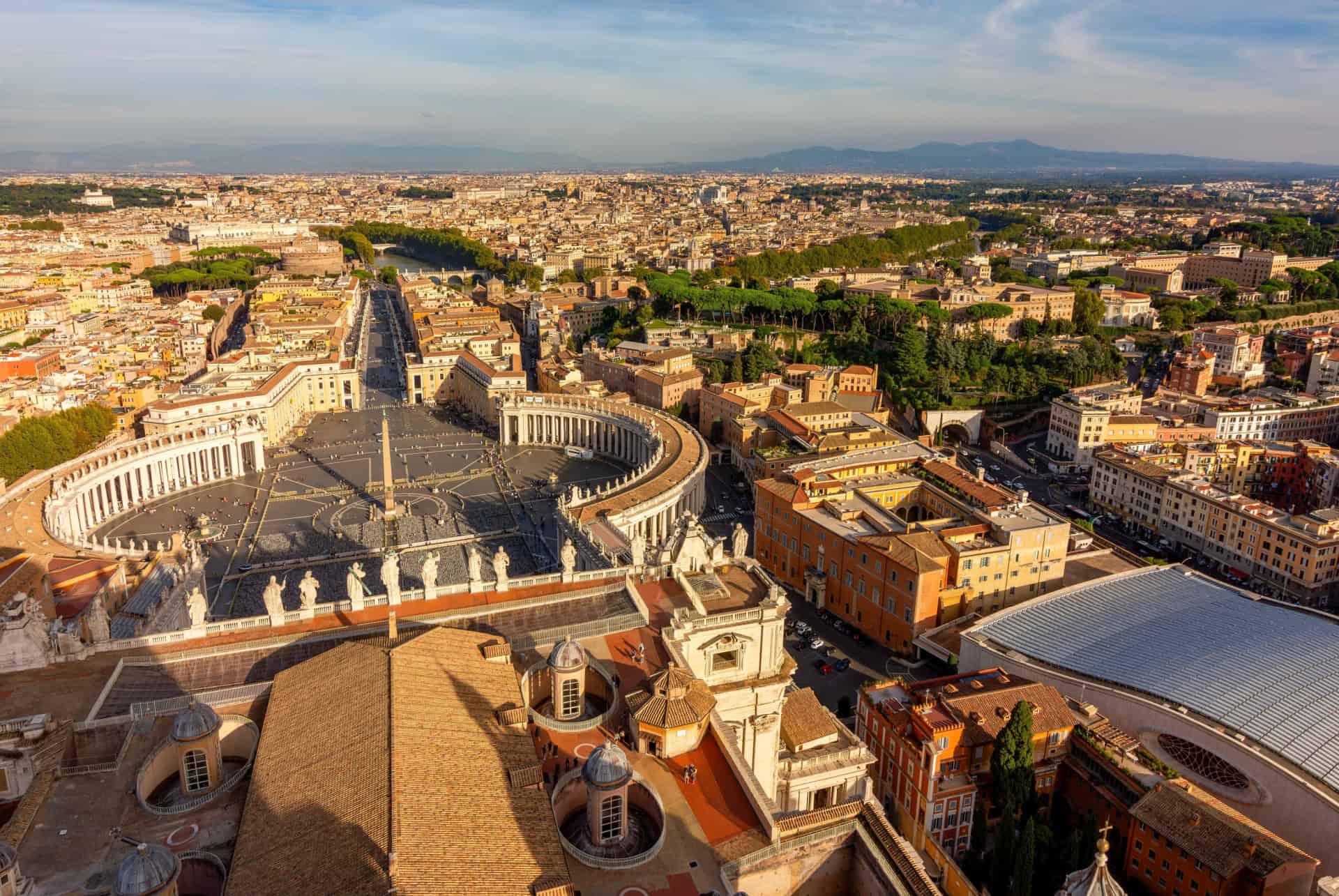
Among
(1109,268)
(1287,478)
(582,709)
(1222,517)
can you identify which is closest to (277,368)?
(582,709)

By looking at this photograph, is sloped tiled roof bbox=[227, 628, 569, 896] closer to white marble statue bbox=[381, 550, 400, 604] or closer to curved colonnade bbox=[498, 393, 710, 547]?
white marble statue bbox=[381, 550, 400, 604]

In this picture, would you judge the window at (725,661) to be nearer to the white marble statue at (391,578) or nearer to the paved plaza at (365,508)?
the white marble statue at (391,578)

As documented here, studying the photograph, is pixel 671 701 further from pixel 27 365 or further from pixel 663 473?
pixel 27 365

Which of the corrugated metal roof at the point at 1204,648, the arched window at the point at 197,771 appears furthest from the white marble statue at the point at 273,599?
the corrugated metal roof at the point at 1204,648

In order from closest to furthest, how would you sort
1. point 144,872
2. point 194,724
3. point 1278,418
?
point 144,872, point 194,724, point 1278,418

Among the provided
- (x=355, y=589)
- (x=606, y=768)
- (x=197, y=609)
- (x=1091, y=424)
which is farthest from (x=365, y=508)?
(x=1091, y=424)

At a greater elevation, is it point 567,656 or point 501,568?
point 567,656

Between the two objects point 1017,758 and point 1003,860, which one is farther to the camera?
point 1017,758
